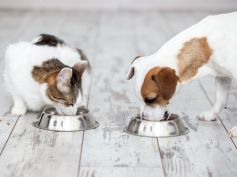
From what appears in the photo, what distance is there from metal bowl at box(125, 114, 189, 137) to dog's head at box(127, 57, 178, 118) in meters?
0.11

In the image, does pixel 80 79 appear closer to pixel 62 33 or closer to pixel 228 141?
pixel 228 141

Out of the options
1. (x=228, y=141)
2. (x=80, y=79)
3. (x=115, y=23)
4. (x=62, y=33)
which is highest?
(x=115, y=23)

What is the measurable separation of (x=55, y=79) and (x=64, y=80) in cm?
8

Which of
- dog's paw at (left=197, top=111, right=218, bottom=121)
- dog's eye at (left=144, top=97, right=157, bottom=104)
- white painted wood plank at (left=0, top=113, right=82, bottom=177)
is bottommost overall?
white painted wood plank at (left=0, top=113, right=82, bottom=177)

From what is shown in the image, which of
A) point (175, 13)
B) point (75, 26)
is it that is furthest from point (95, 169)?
point (175, 13)

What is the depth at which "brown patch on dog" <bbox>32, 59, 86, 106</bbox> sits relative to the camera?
3.46m

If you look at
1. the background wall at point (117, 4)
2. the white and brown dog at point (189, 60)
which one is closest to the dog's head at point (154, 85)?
the white and brown dog at point (189, 60)

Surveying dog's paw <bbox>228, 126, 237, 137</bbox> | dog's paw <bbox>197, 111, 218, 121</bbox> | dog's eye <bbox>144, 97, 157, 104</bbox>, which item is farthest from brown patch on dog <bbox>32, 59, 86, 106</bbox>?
dog's paw <bbox>228, 126, 237, 137</bbox>

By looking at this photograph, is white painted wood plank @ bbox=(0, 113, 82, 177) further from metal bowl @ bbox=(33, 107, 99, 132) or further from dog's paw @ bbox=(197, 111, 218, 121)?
dog's paw @ bbox=(197, 111, 218, 121)

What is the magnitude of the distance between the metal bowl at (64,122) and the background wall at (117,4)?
5.51 meters

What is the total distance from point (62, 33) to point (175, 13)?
2242 mm

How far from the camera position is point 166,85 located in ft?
10.2

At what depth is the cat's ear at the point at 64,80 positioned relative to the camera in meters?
3.37

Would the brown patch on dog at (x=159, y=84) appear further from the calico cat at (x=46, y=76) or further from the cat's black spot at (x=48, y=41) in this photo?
the cat's black spot at (x=48, y=41)
